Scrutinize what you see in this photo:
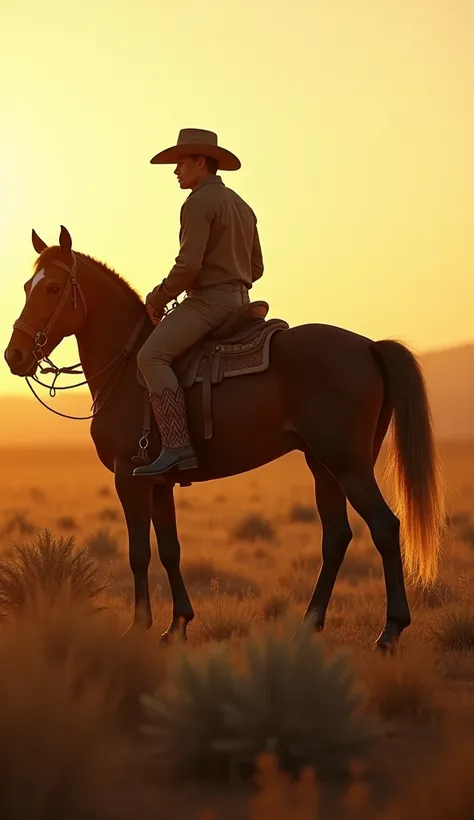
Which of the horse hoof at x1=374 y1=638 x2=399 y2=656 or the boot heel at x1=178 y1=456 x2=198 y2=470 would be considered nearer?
the horse hoof at x1=374 y1=638 x2=399 y2=656

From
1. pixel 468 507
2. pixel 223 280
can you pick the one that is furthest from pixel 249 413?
pixel 468 507

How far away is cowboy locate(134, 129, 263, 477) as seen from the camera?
26.8 feet

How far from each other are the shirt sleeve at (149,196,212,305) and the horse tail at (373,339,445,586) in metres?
1.58

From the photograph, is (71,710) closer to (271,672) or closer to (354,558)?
(271,672)

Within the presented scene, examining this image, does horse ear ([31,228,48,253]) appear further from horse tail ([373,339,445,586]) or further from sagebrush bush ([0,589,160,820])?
sagebrush bush ([0,589,160,820])

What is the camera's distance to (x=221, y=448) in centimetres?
832

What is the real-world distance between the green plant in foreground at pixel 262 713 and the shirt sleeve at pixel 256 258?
451 cm

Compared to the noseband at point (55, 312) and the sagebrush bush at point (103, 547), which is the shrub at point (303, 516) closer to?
the sagebrush bush at point (103, 547)

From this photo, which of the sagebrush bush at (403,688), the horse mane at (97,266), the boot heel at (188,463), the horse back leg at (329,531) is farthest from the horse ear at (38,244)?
the sagebrush bush at (403,688)

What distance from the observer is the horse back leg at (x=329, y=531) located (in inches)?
331

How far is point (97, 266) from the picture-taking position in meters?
9.05

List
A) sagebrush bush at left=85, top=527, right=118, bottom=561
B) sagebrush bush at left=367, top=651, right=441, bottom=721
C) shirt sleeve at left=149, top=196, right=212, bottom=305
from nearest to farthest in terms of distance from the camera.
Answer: sagebrush bush at left=367, top=651, right=441, bottom=721 → shirt sleeve at left=149, top=196, right=212, bottom=305 → sagebrush bush at left=85, top=527, right=118, bottom=561

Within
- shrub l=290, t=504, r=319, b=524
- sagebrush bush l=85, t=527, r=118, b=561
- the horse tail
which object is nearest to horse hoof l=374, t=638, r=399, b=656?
the horse tail

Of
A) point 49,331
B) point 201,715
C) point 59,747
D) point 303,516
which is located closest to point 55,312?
point 49,331
